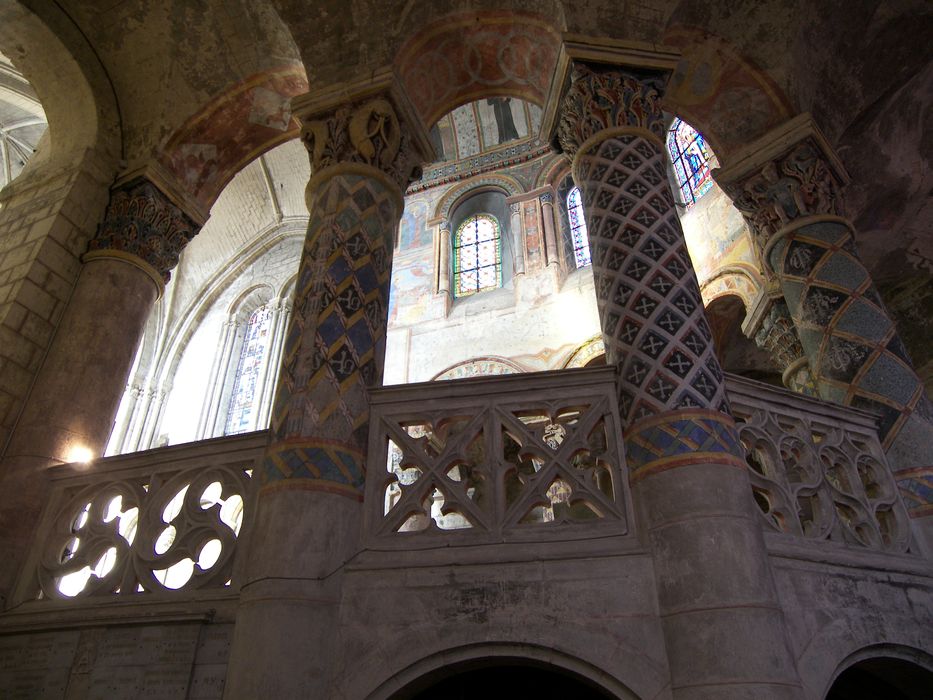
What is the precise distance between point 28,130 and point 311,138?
10928mm

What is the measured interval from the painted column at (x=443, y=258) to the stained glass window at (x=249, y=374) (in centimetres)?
408

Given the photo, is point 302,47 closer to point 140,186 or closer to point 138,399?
point 140,186

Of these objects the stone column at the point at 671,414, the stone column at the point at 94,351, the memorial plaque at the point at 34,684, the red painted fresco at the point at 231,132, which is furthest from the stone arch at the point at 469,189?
the memorial plaque at the point at 34,684

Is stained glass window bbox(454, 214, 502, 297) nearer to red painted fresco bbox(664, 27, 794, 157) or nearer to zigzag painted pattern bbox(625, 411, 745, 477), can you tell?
red painted fresco bbox(664, 27, 794, 157)

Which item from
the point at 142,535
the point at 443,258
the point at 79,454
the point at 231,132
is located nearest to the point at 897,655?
the point at 142,535

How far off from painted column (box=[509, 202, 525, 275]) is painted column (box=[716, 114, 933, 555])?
5.36 metres

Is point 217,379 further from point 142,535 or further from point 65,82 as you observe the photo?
point 142,535

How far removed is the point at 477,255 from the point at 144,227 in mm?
7113

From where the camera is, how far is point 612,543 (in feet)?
11.7

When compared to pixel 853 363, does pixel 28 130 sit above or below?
above

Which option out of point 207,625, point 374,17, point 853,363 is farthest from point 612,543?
point 374,17

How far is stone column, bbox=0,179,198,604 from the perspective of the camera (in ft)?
16.5

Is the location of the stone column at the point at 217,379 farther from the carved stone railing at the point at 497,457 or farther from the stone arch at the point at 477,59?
the carved stone railing at the point at 497,457

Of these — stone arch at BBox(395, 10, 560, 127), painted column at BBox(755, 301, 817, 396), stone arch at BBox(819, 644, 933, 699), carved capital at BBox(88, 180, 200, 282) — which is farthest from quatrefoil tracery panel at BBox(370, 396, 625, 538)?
painted column at BBox(755, 301, 817, 396)
